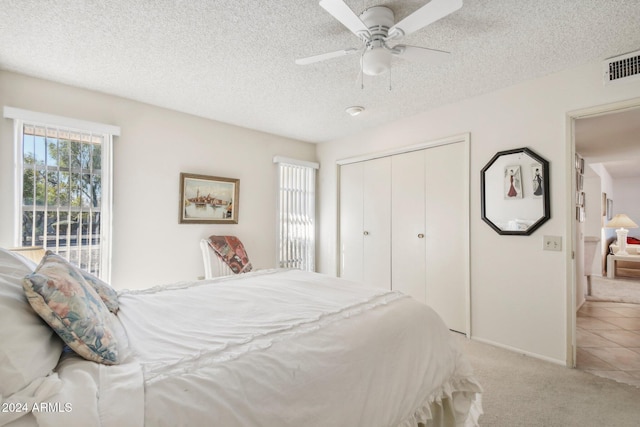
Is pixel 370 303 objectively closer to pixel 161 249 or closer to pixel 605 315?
pixel 161 249

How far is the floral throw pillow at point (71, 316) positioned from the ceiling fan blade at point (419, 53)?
2.12 m

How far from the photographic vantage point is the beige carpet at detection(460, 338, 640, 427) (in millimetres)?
1812

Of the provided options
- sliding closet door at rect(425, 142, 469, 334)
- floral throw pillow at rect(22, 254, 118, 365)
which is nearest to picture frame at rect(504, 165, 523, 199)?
sliding closet door at rect(425, 142, 469, 334)

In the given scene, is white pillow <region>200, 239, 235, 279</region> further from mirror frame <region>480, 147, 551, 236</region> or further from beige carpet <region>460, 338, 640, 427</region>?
mirror frame <region>480, 147, 551, 236</region>

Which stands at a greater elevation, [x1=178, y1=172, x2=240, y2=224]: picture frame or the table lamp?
[x1=178, y1=172, x2=240, y2=224]: picture frame

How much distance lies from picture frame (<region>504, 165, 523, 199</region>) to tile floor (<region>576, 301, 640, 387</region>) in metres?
1.55

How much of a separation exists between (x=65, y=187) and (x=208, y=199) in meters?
1.40

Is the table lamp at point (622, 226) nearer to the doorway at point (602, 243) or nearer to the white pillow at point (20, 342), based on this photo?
the doorway at point (602, 243)

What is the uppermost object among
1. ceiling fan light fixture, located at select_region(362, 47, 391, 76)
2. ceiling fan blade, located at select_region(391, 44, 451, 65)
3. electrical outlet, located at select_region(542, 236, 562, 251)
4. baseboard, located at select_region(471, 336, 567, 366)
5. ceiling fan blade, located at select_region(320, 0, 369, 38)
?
ceiling fan blade, located at select_region(320, 0, 369, 38)

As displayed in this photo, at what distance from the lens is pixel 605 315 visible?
389 centimetres

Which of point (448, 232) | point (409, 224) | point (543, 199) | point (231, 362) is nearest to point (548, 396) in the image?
point (543, 199)

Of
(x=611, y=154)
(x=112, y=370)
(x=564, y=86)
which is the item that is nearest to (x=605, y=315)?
(x=611, y=154)

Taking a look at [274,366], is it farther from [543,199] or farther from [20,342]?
[543,199]

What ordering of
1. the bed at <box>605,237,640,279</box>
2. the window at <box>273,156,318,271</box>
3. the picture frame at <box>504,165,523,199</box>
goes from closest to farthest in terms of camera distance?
the picture frame at <box>504,165,523,199</box>, the window at <box>273,156,318,271</box>, the bed at <box>605,237,640,279</box>
